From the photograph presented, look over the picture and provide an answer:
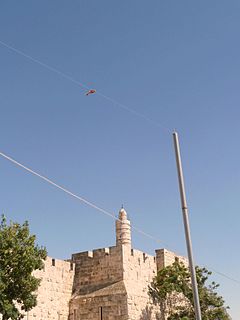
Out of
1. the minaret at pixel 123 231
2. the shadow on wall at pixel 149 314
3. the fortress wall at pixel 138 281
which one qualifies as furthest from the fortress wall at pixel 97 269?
the minaret at pixel 123 231

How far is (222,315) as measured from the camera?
70.3 ft

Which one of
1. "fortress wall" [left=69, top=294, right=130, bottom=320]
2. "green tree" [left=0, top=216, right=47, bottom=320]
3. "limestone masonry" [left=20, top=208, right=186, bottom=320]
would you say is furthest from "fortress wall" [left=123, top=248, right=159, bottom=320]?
"green tree" [left=0, top=216, right=47, bottom=320]

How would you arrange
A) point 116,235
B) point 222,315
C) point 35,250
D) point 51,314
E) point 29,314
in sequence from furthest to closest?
point 116,235, point 222,315, point 51,314, point 29,314, point 35,250

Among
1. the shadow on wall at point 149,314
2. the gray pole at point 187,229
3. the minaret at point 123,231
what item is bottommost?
the gray pole at point 187,229

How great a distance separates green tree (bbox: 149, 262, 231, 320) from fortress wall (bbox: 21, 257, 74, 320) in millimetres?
3642

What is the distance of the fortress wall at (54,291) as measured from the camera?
19.5m

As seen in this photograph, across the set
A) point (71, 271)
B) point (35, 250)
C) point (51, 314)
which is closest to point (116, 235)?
point (71, 271)

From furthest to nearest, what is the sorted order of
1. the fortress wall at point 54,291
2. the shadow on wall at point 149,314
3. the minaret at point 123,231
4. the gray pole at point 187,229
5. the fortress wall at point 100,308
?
the minaret at point 123,231, the shadow on wall at point 149,314, the fortress wall at point 100,308, the fortress wall at point 54,291, the gray pole at point 187,229

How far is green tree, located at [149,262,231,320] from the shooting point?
21.5 meters

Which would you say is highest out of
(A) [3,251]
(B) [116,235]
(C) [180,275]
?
(B) [116,235]

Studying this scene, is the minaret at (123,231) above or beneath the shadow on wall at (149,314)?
above

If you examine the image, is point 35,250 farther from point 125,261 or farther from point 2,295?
point 125,261

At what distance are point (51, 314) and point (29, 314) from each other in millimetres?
1456

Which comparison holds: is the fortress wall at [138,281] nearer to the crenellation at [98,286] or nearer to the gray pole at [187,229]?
the crenellation at [98,286]
